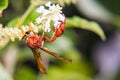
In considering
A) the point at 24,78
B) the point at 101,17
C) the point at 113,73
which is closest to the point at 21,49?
the point at 24,78

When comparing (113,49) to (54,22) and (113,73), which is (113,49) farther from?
(54,22)

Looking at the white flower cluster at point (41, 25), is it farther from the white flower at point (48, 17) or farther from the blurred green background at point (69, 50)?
the blurred green background at point (69, 50)

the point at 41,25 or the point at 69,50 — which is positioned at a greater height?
the point at 69,50

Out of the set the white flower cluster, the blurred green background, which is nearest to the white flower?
the white flower cluster

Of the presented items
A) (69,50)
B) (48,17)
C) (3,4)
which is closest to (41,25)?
(48,17)

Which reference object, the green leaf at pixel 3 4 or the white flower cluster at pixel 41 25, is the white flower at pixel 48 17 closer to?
the white flower cluster at pixel 41 25

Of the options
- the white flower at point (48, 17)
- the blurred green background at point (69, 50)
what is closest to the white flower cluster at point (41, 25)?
the white flower at point (48, 17)

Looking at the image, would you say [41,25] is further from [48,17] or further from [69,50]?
[69,50]

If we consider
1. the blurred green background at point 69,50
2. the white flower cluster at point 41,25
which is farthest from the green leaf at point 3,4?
the blurred green background at point 69,50

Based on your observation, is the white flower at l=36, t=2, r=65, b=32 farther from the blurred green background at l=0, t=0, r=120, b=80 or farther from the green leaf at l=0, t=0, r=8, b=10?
the blurred green background at l=0, t=0, r=120, b=80

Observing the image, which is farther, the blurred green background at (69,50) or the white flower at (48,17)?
the blurred green background at (69,50)

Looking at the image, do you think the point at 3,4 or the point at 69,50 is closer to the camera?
the point at 3,4
